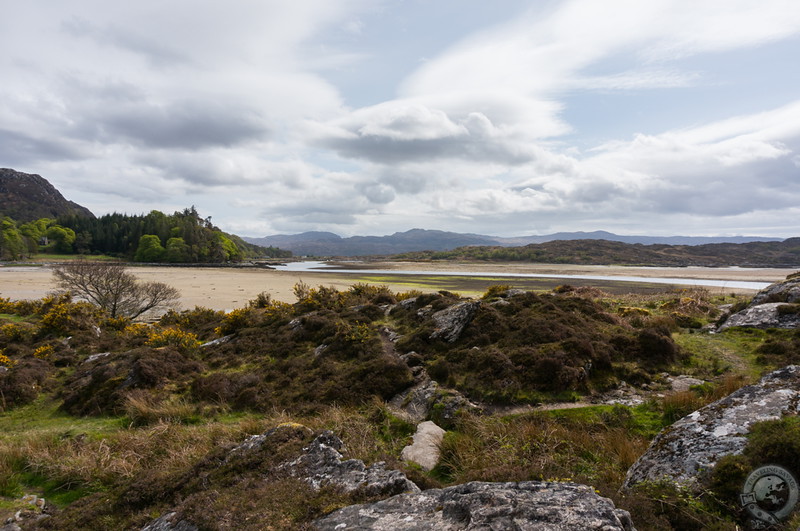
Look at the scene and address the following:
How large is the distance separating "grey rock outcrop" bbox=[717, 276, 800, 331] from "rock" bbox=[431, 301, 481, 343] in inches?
373

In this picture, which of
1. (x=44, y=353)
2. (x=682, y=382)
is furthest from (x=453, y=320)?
(x=44, y=353)

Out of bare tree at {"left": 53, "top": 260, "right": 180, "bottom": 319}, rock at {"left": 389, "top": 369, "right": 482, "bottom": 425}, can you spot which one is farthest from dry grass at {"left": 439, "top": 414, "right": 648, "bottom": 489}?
bare tree at {"left": 53, "top": 260, "right": 180, "bottom": 319}

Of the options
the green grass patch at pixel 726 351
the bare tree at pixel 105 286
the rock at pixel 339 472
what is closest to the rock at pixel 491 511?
the rock at pixel 339 472

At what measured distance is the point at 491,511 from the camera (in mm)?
2805

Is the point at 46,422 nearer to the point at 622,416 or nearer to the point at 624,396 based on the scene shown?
the point at 622,416

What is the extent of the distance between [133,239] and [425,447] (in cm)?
13303

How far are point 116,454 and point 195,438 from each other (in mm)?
1198

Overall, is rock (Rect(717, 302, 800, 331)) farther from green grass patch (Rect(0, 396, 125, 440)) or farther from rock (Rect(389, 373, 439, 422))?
green grass patch (Rect(0, 396, 125, 440))

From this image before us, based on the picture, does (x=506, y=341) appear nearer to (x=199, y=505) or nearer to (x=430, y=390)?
(x=430, y=390)

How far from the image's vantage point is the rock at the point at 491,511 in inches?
103

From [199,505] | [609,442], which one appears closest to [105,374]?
[199,505]

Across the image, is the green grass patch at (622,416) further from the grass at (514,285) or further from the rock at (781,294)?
the grass at (514,285)

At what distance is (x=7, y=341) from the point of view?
1512cm

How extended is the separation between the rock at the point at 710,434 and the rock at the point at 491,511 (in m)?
1.46
